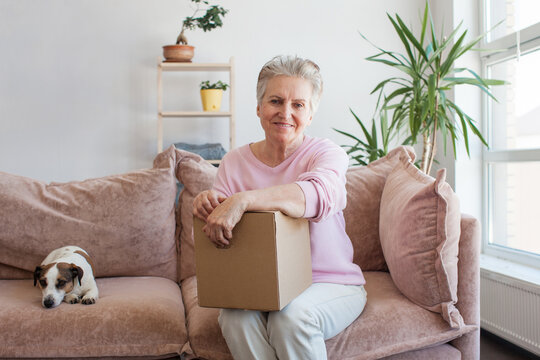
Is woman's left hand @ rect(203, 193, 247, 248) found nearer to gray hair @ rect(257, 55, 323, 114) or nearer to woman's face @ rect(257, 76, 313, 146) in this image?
woman's face @ rect(257, 76, 313, 146)

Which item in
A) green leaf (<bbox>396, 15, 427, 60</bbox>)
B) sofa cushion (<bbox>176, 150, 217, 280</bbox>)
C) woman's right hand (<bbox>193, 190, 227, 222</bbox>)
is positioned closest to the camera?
woman's right hand (<bbox>193, 190, 227, 222</bbox>)

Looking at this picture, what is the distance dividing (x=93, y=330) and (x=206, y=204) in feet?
1.79

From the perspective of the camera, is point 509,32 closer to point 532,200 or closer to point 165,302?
point 532,200

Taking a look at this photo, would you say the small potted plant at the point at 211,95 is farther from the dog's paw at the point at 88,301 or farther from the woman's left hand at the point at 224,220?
the woman's left hand at the point at 224,220

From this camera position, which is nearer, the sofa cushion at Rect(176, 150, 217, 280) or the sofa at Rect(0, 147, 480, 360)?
the sofa at Rect(0, 147, 480, 360)

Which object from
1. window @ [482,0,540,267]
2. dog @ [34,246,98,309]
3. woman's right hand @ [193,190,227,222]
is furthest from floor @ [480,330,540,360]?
dog @ [34,246,98,309]

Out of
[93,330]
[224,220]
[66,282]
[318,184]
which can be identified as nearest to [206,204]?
[224,220]

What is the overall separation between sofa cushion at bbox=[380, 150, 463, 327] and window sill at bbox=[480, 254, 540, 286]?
0.93 metres

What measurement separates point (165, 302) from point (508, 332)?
166 cm

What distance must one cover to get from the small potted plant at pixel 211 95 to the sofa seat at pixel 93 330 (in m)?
1.91

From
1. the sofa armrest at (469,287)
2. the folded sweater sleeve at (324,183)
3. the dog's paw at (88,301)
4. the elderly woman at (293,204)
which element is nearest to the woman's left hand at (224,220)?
the elderly woman at (293,204)

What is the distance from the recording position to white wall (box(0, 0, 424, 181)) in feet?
11.1

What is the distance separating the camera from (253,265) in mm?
1257

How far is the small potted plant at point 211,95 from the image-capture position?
10.9 ft
